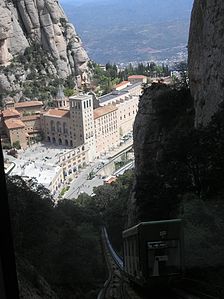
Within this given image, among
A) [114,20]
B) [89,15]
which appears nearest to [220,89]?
[114,20]

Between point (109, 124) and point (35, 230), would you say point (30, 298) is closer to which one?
point (35, 230)

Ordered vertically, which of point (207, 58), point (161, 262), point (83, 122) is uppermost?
point (207, 58)

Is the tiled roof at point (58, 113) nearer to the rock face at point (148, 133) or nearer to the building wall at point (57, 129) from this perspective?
the building wall at point (57, 129)

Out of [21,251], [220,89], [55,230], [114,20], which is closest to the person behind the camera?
[21,251]

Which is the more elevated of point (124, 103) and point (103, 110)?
point (124, 103)

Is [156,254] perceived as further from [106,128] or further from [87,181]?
[106,128]

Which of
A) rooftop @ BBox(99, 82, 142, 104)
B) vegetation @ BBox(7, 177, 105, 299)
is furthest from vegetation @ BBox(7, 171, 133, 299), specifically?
rooftop @ BBox(99, 82, 142, 104)

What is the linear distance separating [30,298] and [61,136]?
716 inches

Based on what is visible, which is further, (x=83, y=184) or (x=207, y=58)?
(x=83, y=184)

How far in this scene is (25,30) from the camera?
23797 millimetres

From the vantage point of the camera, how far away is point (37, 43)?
23672 millimetres

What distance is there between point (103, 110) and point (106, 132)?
96 centimetres

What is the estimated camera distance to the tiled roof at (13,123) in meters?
17.6

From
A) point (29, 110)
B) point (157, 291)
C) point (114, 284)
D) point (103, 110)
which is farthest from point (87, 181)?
point (157, 291)
